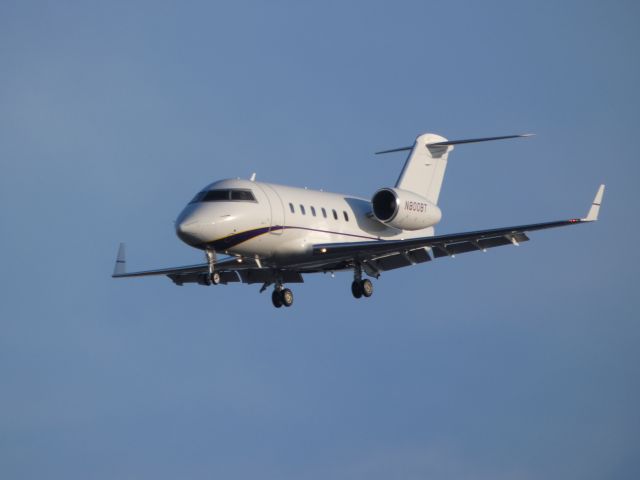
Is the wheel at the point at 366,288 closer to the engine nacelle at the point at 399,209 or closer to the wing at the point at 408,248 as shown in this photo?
the wing at the point at 408,248

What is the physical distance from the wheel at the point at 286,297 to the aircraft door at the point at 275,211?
2.73m

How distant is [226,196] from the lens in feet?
105

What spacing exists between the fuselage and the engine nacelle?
0.74 m

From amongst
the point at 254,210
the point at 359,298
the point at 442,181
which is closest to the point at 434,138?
the point at 442,181

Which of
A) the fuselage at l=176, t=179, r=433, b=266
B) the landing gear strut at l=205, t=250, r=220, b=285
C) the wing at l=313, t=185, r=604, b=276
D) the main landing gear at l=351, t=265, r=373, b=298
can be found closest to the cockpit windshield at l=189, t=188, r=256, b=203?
the fuselage at l=176, t=179, r=433, b=266

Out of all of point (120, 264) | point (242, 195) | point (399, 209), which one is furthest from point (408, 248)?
point (120, 264)

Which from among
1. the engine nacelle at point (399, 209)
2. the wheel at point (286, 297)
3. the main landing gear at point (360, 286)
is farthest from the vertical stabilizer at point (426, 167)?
the wheel at point (286, 297)

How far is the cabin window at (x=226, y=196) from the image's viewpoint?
105 ft

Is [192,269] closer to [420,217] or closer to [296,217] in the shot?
[296,217]

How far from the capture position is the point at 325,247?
33500 mm

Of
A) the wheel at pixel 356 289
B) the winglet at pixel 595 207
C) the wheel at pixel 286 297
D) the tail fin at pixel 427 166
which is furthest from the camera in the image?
the tail fin at pixel 427 166

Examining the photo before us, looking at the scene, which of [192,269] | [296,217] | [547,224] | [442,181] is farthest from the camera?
Result: [442,181]

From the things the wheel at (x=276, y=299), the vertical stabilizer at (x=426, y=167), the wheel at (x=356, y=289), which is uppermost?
the vertical stabilizer at (x=426, y=167)

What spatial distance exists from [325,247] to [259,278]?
3.40m
